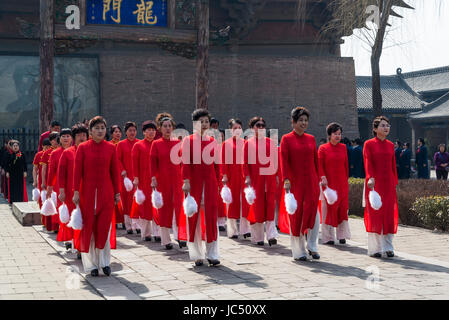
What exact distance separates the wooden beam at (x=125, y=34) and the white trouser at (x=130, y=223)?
572 cm

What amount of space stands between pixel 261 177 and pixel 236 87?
1309cm

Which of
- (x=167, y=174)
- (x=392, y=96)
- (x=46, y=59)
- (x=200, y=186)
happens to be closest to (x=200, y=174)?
(x=200, y=186)

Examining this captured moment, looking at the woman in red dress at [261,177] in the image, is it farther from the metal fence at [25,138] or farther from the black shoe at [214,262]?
the metal fence at [25,138]

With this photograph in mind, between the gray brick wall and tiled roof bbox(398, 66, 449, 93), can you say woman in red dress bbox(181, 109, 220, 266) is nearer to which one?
the gray brick wall

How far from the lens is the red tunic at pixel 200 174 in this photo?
22.5ft

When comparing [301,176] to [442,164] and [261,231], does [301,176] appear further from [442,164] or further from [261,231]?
[442,164]

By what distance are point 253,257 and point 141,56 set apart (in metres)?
14.4

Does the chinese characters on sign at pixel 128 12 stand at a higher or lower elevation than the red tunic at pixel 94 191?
higher

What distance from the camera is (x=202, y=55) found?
48.8 feet

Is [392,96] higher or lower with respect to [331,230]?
higher

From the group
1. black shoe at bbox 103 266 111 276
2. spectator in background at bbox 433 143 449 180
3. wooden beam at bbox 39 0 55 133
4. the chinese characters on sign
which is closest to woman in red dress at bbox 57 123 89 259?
black shoe at bbox 103 266 111 276

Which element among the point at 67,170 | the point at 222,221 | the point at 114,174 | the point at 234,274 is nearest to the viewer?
the point at 234,274

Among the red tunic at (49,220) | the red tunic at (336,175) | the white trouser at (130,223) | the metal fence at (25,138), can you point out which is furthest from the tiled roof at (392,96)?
the red tunic at (49,220)

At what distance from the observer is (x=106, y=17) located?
1403cm
